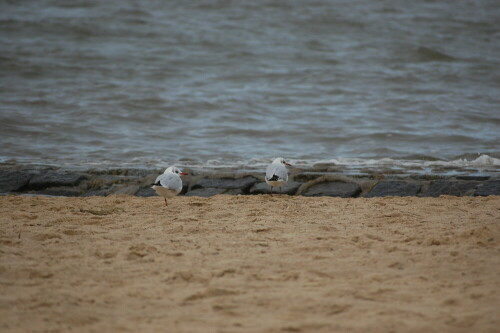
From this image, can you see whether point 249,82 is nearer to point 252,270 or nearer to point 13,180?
point 13,180

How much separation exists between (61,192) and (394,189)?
4.10 metres

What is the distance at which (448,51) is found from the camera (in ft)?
63.8

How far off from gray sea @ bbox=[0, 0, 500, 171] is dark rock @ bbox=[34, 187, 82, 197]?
5.20 ft

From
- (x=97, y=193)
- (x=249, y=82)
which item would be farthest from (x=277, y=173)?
(x=249, y=82)

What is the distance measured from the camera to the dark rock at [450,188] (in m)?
7.22

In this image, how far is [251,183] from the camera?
788 cm

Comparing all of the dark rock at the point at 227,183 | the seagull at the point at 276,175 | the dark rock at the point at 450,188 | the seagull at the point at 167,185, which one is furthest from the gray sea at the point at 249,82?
the seagull at the point at 167,185

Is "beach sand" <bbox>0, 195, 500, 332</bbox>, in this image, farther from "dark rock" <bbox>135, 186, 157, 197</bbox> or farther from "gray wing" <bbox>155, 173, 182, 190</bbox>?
"dark rock" <bbox>135, 186, 157, 197</bbox>

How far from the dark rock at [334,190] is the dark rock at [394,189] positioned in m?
0.21

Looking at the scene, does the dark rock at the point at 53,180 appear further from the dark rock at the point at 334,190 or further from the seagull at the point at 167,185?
the dark rock at the point at 334,190

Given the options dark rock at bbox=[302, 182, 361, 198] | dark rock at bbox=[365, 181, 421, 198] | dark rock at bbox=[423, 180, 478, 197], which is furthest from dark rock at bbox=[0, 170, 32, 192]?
dark rock at bbox=[423, 180, 478, 197]

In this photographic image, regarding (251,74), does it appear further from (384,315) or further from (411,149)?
(384,315)

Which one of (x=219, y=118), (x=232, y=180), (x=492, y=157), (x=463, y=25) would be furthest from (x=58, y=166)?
(x=463, y=25)

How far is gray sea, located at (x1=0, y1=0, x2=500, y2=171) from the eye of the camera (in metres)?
10.9
